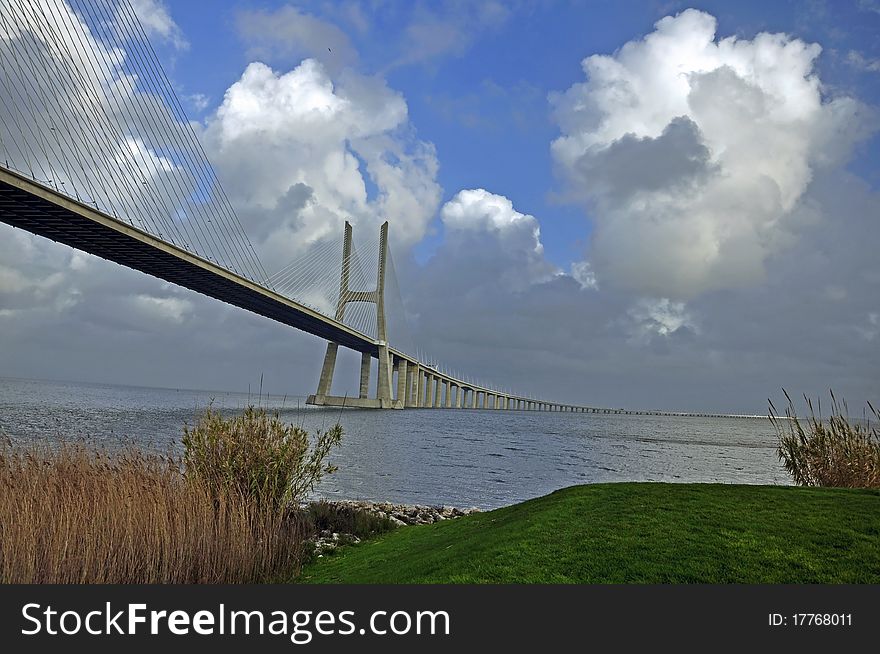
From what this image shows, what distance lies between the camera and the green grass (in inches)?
223

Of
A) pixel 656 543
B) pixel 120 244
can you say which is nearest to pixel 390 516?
pixel 656 543

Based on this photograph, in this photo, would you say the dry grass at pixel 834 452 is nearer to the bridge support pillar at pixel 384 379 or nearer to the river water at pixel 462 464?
the river water at pixel 462 464

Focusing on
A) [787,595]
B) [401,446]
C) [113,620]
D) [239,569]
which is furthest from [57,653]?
[401,446]

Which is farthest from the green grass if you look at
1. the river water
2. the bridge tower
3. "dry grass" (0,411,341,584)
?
the bridge tower

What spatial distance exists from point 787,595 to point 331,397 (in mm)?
88222

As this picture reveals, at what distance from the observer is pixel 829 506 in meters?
7.51

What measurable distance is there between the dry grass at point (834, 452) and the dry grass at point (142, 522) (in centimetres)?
924

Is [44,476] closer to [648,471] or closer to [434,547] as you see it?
[434,547]

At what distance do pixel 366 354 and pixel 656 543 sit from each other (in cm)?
8619

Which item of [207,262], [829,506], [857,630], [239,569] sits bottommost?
[239,569]

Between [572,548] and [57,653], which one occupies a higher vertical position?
[572,548]

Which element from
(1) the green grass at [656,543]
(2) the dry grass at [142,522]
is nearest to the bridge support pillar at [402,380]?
(2) the dry grass at [142,522]

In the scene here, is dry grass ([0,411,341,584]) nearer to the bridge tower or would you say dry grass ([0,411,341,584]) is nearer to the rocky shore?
the rocky shore

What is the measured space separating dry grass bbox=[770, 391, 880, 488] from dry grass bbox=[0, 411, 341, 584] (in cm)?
924
